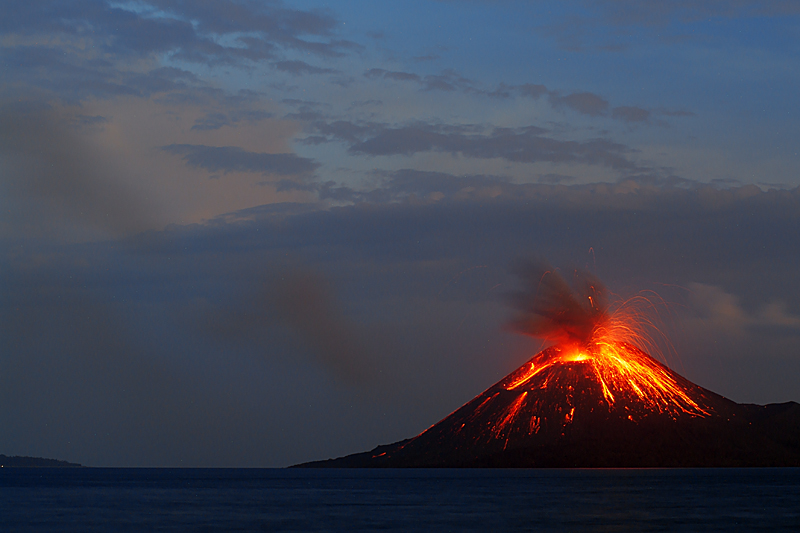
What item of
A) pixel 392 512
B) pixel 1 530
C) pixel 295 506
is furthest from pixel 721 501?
pixel 1 530

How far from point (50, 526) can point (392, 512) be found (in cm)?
3748

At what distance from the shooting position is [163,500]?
138 m

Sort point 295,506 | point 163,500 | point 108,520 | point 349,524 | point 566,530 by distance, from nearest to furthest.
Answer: point 566,530, point 349,524, point 108,520, point 295,506, point 163,500

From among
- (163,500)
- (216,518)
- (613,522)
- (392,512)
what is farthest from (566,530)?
(163,500)

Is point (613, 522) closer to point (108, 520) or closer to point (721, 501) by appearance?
point (721, 501)

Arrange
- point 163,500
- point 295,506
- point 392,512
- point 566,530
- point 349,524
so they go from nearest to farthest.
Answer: point 566,530
point 349,524
point 392,512
point 295,506
point 163,500

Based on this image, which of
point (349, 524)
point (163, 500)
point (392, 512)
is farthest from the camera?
point (163, 500)

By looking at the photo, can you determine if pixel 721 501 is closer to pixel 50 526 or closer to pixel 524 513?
pixel 524 513

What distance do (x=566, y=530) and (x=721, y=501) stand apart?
50583 millimetres

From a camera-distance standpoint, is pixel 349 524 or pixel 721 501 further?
pixel 721 501

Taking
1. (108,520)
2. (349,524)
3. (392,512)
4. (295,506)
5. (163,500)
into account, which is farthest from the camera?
(163,500)

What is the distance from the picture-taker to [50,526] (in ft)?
293

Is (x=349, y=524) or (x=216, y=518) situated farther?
(x=216, y=518)

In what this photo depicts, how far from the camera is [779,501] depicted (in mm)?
119750
